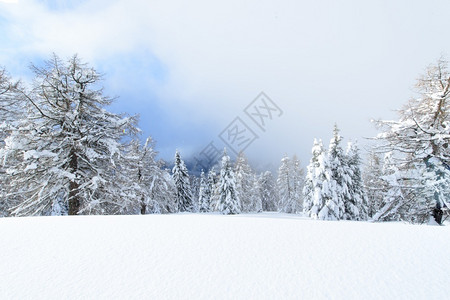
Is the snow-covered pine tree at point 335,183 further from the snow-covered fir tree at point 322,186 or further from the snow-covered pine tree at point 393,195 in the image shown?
Answer: the snow-covered pine tree at point 393,195

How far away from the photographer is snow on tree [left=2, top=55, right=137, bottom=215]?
916 cm

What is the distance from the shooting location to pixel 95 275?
252cm

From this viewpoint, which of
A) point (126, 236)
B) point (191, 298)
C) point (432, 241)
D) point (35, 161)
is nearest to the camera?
point (191, 298)

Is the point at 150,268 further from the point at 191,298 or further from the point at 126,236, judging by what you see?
the point at 126,236

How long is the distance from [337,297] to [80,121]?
11.5 meters

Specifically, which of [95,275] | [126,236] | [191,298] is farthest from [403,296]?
[126,236]

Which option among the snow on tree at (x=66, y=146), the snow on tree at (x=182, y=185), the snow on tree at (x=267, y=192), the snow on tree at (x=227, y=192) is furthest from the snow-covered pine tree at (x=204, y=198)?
the snow on tree at (x=66, y=146)

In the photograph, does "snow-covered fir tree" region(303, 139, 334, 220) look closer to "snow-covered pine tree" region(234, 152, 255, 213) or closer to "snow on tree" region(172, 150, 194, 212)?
"snow-covered pine tree" region(234, 152, 255, 213)

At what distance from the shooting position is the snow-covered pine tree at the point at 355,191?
23.0 meters

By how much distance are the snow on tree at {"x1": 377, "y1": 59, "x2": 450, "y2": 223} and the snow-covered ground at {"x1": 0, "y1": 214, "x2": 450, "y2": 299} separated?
481 cm

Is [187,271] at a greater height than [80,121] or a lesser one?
lesser

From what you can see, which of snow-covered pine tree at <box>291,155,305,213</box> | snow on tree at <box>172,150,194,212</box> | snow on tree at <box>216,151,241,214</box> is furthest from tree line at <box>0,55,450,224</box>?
snow-covered pine tree at <box>291,155,305,213</box>

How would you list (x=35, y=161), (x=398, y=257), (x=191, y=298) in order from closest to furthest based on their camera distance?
1. (x=191, y=298)
2. (x=398, y=257)
3. (x=35, y=161)

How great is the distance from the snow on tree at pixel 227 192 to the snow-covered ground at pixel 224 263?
1024 inches
